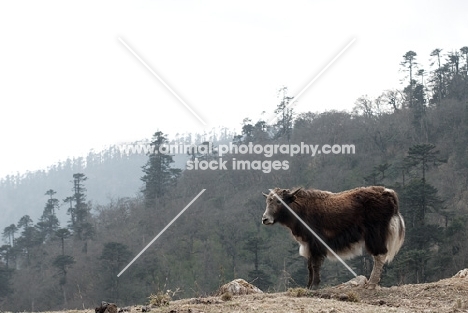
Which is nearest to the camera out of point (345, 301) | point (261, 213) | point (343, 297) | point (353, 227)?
point (345, 301)

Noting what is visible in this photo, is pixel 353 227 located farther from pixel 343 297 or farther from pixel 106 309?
pixel 106 309

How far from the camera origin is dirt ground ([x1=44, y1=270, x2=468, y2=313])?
8.05 metres

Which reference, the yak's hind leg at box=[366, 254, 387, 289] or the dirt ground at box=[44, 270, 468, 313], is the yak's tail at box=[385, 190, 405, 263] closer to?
the yak's hind leg at box=[366, 254, 387, 289]

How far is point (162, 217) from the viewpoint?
77188mm

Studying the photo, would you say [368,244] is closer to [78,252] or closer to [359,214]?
[359,214]

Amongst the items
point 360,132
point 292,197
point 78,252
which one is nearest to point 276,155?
point 360,132

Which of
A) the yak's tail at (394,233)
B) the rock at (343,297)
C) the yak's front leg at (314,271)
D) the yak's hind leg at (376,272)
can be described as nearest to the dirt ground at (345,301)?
the rock at (343,297)

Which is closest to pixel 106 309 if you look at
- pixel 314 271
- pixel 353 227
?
pixel 314 271

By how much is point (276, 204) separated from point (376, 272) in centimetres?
277

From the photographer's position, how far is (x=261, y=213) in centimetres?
7088

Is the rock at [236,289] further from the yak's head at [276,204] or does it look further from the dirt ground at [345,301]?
the yak's head at [276,204]

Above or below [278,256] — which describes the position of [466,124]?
above

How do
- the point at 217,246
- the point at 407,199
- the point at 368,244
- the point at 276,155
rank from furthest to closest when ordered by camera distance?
the point at 276,155 < the point at 217,246 < the point at 407,199 < the point at 368,244

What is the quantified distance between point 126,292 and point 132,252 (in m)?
10.0
